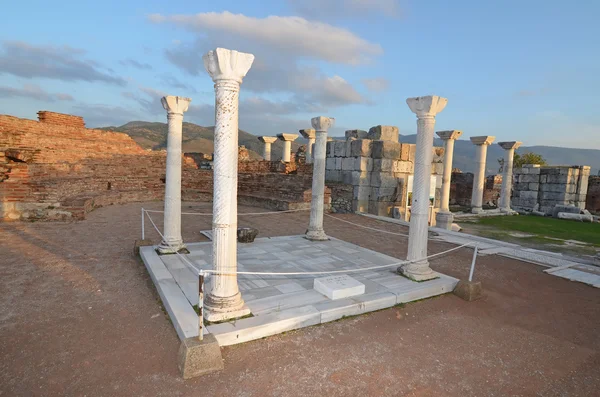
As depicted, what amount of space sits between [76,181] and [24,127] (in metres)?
4.84

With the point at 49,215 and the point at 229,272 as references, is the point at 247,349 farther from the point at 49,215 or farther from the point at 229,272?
the point at 49,215

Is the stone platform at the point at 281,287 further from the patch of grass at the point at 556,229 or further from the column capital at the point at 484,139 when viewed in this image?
the column capital at the point at 484,139

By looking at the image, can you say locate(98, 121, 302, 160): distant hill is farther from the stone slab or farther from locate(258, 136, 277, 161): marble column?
the stone slab

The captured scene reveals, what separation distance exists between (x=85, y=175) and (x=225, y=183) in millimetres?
14160

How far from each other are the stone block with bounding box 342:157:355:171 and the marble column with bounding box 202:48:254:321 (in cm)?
1231

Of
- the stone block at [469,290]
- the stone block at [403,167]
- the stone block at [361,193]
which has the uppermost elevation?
the stone block at [403,167]

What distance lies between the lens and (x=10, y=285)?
5.42 m

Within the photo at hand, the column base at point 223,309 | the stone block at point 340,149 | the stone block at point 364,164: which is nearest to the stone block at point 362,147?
the stone block at point 364,164

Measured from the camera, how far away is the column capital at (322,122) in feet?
29.4

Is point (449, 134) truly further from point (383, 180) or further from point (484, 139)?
point (383, 180)

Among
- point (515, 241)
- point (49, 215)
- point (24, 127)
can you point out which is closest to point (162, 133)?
point (24, 127)

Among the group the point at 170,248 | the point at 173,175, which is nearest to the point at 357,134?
the point at 173,175

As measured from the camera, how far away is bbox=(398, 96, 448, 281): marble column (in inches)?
249

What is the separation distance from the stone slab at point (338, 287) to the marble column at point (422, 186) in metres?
1.42
